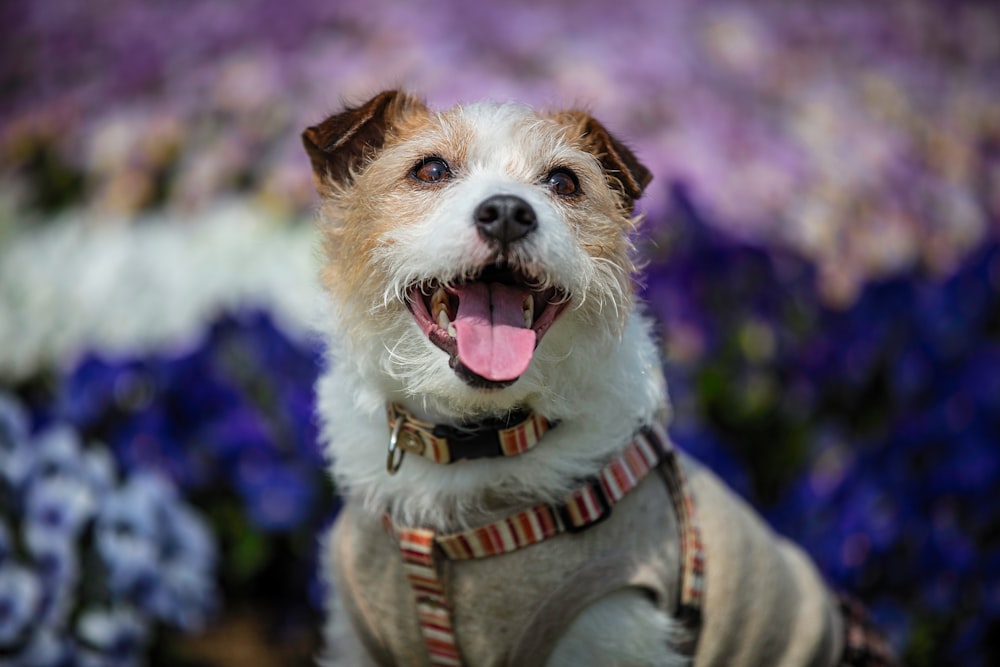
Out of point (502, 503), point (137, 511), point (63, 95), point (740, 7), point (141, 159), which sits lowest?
point (137, 511)

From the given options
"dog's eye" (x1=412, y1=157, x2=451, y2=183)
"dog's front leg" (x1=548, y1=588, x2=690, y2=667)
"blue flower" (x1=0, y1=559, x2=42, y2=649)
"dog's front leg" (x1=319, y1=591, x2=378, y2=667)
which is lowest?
"blue flower" (x1=0, y1=559, x2=42, y2=649)

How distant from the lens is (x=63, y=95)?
5.87 m

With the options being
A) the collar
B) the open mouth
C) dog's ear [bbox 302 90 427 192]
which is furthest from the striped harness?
dog's ear [bbox 302 90 427 192]

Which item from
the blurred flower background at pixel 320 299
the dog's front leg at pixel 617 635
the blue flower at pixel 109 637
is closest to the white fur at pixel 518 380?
the dog's front leg at pixel 617 635

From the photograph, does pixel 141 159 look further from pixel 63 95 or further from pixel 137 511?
pixel 137 511

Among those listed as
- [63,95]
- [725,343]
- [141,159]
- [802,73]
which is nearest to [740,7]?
[802,73]

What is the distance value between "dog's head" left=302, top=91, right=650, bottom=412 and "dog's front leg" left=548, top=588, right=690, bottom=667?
52cm

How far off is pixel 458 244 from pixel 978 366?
2693 mm

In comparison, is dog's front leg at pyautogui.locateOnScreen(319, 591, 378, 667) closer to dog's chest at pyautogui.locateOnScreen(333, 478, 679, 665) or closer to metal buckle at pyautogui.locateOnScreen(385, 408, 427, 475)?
dog's chest at pyautogui.locateOnScreen(333, 478, 679, 665)

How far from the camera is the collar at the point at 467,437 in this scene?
76.9 inches

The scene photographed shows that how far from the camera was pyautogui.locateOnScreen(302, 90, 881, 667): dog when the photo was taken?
180 centimetres

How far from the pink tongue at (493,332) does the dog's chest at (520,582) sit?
0.45m

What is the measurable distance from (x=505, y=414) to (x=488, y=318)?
26cm

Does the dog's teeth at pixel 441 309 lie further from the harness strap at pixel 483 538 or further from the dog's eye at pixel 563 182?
the harness strap at pixel 483 538
